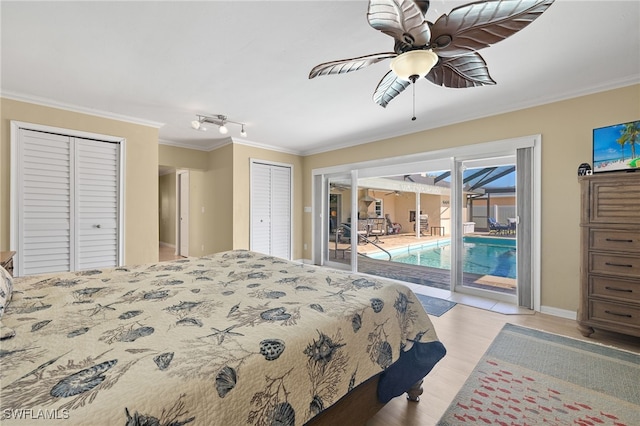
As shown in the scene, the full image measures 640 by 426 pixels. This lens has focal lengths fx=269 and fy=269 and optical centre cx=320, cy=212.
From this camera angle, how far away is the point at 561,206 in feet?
9.88

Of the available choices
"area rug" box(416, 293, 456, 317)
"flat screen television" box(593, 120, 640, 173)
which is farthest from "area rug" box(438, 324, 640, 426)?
"flat screen television" box(593, 120, 640, 173)

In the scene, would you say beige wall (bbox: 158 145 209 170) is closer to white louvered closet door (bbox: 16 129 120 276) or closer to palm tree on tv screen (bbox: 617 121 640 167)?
white louvered closet door (bbox: 16 129 120 276)

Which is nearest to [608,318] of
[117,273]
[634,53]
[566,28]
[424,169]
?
[634,53]

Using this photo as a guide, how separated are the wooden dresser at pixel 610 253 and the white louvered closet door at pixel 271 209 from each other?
4542 mm

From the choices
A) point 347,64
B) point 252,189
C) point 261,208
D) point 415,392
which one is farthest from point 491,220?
point 252,189

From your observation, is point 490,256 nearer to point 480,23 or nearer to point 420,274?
point 420,274

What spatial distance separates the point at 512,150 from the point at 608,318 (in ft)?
6.50

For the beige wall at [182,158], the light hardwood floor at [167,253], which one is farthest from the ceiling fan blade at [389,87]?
the light hardwood floor at [167,253]

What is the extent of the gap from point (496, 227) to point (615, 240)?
154 centimetres

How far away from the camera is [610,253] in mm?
2383

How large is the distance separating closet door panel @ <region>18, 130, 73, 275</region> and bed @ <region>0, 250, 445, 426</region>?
2134 mm

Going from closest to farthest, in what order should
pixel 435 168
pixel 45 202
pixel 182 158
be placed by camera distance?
pixel 45 202, pixel 435 168, pixel 182 158

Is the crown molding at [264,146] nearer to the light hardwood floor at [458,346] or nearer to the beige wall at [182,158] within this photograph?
the beige wall at [182,158]

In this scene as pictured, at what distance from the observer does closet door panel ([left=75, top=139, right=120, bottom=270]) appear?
3469mm
